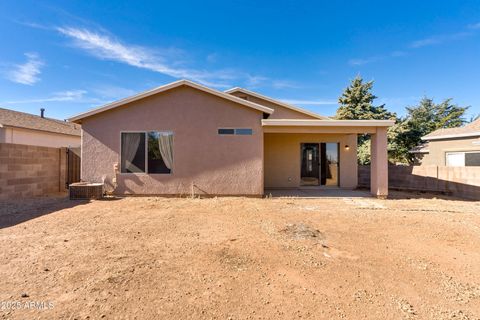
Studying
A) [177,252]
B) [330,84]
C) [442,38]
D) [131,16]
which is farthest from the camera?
[330,84]

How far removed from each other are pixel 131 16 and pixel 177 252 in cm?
1093

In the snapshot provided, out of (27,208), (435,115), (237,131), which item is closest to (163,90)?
(237,131)

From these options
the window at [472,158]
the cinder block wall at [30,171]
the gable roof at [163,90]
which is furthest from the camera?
the window at [472,158]

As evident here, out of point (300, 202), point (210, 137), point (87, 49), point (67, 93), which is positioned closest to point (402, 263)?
point (300, 202)

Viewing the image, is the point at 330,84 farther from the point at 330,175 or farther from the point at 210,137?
the point at 210,137

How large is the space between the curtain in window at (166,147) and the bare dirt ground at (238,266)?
261 centimetres

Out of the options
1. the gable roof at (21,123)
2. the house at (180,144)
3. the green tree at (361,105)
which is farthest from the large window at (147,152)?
the green tree at (361,105)

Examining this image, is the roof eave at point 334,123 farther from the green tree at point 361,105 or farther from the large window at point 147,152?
the green tree at point 361,105

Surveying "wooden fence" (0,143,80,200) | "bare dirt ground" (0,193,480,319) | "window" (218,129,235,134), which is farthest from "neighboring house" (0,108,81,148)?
"window" (218,129,235,134)

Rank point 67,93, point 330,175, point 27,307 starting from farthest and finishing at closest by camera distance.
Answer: point 67,93 → point 330,175 → point 27,307

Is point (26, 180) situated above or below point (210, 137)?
below

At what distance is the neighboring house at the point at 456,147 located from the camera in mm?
12211

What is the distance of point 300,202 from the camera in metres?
7.60

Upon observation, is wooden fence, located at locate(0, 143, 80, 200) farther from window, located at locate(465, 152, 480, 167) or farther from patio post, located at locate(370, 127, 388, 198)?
window, located at locate(465, 152, 480, 167)
